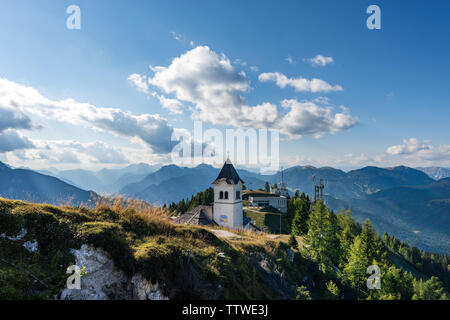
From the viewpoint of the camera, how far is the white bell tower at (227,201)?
114 feet

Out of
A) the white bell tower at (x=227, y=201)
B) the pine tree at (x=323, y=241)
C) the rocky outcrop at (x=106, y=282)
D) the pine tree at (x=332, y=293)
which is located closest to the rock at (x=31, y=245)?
the rocky outcrop at (x=106, y=282)

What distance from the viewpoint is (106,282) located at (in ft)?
21.0

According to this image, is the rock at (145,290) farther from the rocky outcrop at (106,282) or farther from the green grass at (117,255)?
the green grass at (117,255)

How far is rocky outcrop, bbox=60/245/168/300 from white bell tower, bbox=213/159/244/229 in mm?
28489

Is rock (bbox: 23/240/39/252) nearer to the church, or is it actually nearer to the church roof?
the church

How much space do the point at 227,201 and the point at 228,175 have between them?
439 centimetres

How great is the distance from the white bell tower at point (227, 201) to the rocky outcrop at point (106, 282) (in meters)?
28.5

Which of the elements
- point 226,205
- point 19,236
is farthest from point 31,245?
point 226,205

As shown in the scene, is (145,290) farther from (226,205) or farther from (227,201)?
(226,205)

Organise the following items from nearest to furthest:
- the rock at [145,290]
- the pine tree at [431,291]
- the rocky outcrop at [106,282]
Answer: the rocky outcrop at [106,282] < the rock at [145,290] < the pine tree at [431,291]

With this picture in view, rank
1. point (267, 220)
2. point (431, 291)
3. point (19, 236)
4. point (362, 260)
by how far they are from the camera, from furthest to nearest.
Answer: point (267, 220), point (362, 260), point (431, 291), point (19, 236)
